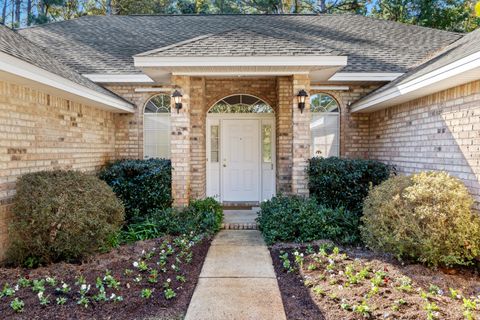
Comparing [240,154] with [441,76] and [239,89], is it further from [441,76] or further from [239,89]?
[441,76]

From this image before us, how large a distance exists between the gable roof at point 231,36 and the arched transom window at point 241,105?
167cm

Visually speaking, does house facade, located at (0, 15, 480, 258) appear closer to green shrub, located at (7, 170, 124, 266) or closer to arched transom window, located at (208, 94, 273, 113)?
arched transom window, located at (208, 94, 273, 113)

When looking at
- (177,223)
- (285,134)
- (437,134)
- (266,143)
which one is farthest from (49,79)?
(437,134)

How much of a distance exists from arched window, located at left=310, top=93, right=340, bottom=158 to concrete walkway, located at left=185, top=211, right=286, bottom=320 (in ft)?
11.3

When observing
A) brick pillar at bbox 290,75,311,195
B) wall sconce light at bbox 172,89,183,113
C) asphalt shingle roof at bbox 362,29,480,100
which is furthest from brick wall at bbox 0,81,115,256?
asphalt shingle roof at bbox 362,29,480,100

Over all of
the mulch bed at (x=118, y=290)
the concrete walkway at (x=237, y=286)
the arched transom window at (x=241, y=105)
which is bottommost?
the concrete walkway at (x=237, y=286)

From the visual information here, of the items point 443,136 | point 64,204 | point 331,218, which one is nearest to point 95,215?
point 64,204

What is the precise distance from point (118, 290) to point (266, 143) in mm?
5437

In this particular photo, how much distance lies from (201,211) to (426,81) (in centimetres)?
439

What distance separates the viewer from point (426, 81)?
478cm

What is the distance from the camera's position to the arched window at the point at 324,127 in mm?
7723

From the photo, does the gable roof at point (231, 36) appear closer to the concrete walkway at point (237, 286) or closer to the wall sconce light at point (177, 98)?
the wall sconce light at point (177, 98)

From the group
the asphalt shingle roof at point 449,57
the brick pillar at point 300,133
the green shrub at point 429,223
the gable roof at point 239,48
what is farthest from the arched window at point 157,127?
the green shrub at point 429,223

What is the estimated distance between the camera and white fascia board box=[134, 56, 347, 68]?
17.7 feet
